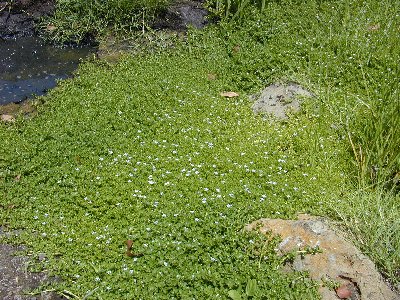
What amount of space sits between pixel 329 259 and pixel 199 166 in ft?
5.62

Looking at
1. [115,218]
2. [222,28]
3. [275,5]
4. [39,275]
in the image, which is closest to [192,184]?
[115,218]

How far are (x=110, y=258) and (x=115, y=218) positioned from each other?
0.50 m

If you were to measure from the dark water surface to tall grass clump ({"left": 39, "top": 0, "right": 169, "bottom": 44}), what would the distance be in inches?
10.9

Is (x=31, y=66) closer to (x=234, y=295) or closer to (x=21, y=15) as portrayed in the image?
(x=21, y=15)

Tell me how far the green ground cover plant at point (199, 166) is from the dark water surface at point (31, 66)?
0.60m

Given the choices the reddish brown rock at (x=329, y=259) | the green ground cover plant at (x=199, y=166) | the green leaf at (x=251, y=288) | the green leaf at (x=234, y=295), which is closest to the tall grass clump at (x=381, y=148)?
the green ground cover plant at (x=199, y=166)

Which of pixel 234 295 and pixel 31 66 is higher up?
pixel 31 66

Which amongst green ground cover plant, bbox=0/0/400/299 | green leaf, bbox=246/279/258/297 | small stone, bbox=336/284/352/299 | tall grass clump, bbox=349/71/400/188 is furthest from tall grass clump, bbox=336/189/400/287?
green leaf, bbox=246/279/258/297

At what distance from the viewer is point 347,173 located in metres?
5.57

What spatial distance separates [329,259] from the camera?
4.43 metres

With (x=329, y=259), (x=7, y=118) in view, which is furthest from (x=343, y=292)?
(x=7, y=118)

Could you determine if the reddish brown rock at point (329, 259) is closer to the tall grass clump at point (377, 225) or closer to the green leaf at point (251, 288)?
the tall grass clump at point (377, 225)

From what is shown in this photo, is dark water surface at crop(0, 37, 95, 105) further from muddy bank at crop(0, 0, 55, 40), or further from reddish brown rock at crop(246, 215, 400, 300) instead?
reddish brown rock at crop(246, 215, 400, 300)

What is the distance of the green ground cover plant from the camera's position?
4.42m
